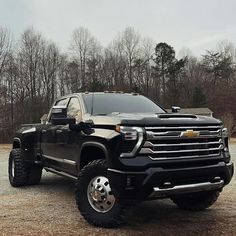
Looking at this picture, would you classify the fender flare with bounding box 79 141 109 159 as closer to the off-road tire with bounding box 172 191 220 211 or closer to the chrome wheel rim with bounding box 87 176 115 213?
the chrome wheel rim with bounding box 87 176 115 213

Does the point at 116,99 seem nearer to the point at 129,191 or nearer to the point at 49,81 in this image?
the point at 129,191

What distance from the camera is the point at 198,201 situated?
6.82 metres

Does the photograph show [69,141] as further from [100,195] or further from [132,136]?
[132,136]

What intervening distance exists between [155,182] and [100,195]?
0.87 m

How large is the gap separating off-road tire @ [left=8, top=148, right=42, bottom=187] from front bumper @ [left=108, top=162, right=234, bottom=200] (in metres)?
4.32

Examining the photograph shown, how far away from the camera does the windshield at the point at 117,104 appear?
686 cm

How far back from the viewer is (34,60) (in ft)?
210

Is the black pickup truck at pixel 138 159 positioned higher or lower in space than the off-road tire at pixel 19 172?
higher

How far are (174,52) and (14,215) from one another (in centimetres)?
6849

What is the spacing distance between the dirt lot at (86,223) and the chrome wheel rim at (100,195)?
0.97ft

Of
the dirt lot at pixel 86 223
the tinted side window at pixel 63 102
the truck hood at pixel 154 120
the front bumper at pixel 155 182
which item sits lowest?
the dirt lot at pixel 86 223

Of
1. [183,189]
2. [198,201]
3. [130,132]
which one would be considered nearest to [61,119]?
[130,132]

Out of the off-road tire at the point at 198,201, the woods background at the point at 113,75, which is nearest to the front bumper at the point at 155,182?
the off-road tire at the point at 198,201

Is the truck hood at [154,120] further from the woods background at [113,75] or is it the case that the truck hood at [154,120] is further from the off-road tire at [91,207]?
the woods background at [113,75]
